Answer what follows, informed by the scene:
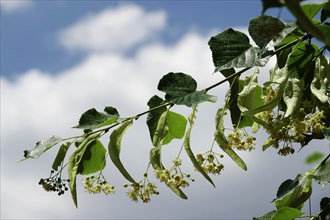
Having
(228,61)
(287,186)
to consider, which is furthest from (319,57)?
(287,186)

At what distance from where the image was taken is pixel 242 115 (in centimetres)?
134

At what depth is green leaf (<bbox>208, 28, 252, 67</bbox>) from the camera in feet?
4.56

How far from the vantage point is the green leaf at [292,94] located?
1261 mm

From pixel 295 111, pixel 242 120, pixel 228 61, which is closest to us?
pixel 295 111

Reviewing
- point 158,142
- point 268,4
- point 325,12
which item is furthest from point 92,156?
point 268,4

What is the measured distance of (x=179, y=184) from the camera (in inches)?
56.1

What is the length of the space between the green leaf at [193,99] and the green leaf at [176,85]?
0.01 metres

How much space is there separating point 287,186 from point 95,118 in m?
0.52

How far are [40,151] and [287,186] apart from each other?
643 mm

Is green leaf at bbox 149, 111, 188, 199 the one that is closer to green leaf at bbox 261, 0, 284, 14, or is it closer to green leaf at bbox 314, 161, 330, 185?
green leaf at bbox 314, 161, 330, 185

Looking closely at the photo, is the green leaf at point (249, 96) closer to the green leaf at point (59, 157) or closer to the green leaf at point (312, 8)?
the green leaf at point (312, 8)

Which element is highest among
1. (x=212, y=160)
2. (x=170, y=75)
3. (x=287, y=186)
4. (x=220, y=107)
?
(x=170, y=75)

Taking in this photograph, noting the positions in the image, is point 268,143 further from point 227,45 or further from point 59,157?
point 59,157

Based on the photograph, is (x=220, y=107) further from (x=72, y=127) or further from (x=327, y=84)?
(x=72, y=127)
